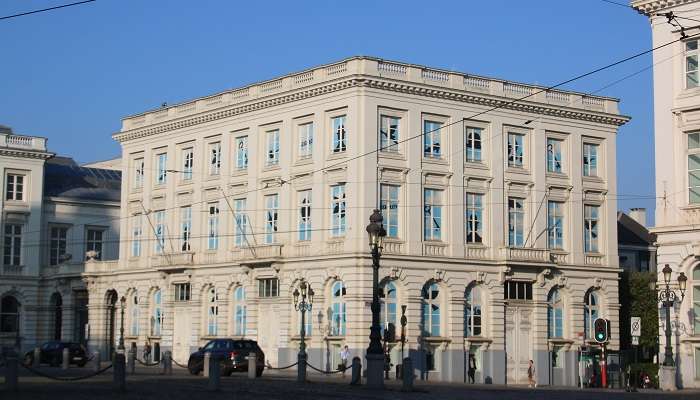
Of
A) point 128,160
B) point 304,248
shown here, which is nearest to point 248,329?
point 304,248

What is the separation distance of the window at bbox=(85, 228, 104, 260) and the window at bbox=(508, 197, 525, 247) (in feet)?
135

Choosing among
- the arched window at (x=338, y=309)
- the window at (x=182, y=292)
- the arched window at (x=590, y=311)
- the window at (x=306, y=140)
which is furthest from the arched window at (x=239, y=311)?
the arched window at (x=590, y=311)

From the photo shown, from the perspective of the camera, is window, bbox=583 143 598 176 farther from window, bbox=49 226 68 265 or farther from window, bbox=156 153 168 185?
window, bbox=49 226 68 265

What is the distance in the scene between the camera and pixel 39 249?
95.3 meters

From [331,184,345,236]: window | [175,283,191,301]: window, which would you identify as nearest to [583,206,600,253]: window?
[331,184,345,236]: window

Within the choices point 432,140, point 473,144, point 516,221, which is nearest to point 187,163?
point 432,140

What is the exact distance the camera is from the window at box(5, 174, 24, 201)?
3706 inches

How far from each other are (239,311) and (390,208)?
1260 centimetres

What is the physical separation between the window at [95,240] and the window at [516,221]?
135 feet

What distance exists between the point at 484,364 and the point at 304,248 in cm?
1148

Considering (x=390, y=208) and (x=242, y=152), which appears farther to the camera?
(x=242, y=152)

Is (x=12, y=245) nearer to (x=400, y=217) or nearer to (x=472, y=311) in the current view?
(x=400, y=217)

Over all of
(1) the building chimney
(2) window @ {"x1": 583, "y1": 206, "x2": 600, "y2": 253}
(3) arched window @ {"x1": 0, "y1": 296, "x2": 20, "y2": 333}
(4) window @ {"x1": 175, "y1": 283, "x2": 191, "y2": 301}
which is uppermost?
(1) the building chimney

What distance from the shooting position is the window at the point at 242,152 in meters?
71.1
